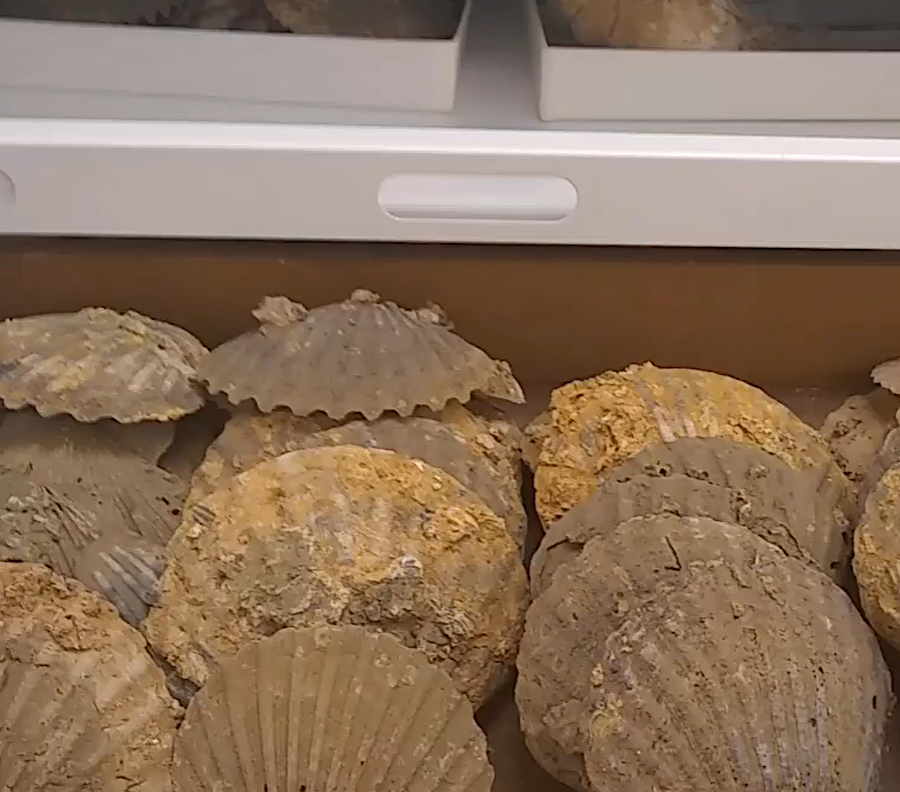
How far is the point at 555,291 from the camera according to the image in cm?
88

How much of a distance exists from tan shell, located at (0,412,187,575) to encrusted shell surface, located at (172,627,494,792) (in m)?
0.20

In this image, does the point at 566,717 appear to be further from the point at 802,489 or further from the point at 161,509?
the point at 161,509

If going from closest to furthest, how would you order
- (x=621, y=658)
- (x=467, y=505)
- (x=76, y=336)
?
(x=621, y=658) < (x=467, y=505) < (x=76, y=336)

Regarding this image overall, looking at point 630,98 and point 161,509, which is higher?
point 630,98

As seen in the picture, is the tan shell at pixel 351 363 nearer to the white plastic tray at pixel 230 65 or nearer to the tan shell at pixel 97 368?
the tan shell at pixel 97 368

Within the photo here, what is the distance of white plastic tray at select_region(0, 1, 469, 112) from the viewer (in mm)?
794

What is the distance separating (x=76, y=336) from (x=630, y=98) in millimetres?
377

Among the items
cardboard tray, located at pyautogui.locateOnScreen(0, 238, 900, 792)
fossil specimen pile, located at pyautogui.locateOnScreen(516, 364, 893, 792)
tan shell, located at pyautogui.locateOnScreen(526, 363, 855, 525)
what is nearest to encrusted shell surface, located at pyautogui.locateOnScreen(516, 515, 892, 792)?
fossil specimen pile, located at pyautogui.locateOnScreen(516, 364, 893, 792)

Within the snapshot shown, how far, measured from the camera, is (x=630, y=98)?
2.66 ft

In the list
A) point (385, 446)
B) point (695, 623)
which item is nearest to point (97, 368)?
point (385, 446)

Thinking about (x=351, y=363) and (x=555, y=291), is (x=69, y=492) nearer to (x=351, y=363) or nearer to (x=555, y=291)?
(x=351, y=363)

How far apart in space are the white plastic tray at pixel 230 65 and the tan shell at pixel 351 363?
13 cm

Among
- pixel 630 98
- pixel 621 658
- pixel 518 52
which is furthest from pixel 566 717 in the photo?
pixel 518 52

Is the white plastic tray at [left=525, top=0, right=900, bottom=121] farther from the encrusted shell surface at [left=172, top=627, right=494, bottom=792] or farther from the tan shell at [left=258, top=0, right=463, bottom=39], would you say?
the encrusted shell surface at [left=172, top=627, right=494, bottom=792]
